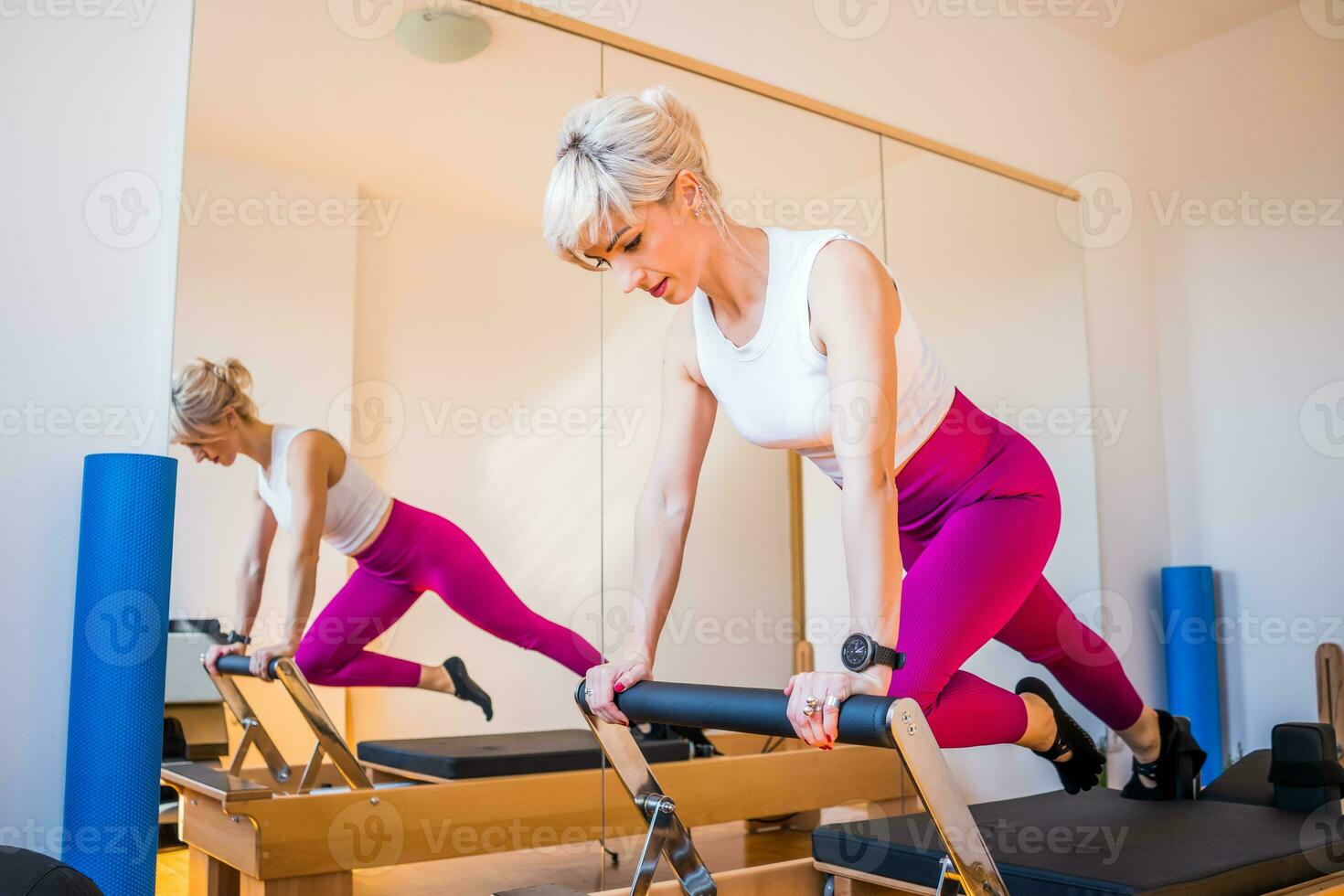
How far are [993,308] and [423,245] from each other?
218 cm

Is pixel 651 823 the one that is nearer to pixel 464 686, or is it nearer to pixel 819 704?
pixel 819 704

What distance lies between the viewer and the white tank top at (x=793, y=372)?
196 centimetres

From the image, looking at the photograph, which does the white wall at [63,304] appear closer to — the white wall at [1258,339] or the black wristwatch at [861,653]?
the black wristwatch at [861,653]

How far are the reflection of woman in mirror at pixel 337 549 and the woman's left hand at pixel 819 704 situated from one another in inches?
56.3

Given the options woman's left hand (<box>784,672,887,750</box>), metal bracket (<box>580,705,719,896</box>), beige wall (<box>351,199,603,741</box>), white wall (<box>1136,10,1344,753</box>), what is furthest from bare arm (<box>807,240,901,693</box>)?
white wall (<box>1136,10,1344,753</box>)

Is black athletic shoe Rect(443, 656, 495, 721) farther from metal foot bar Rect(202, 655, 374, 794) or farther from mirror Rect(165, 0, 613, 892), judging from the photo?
metal foot bar Rect(202, 655, 374, 794)

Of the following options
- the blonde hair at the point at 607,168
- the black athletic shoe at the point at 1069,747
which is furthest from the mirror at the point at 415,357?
the black athletic shoe at the point at 1069,747

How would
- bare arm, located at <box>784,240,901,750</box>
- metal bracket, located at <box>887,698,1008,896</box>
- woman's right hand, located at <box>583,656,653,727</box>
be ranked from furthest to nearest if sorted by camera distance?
1. woman's right hand, located at <box>583,656,653,727</box>
2. bare arm, located at <box>784,240,901,750</box>
3. metal bracket, located at <box>887,698,1008,896</box>

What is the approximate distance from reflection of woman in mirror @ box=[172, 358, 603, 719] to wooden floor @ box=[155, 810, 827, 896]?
399 millimetres

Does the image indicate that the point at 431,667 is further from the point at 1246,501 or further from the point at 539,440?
the point at 1246,501

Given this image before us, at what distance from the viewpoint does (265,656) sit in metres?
2.47

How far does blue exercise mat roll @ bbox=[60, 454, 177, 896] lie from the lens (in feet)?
6.61

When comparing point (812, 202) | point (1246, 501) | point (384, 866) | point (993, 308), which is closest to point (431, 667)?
point (384, 866)

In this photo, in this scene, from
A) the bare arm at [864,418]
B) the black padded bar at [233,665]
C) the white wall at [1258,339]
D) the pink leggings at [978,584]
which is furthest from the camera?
the white wall at [1258,339]
